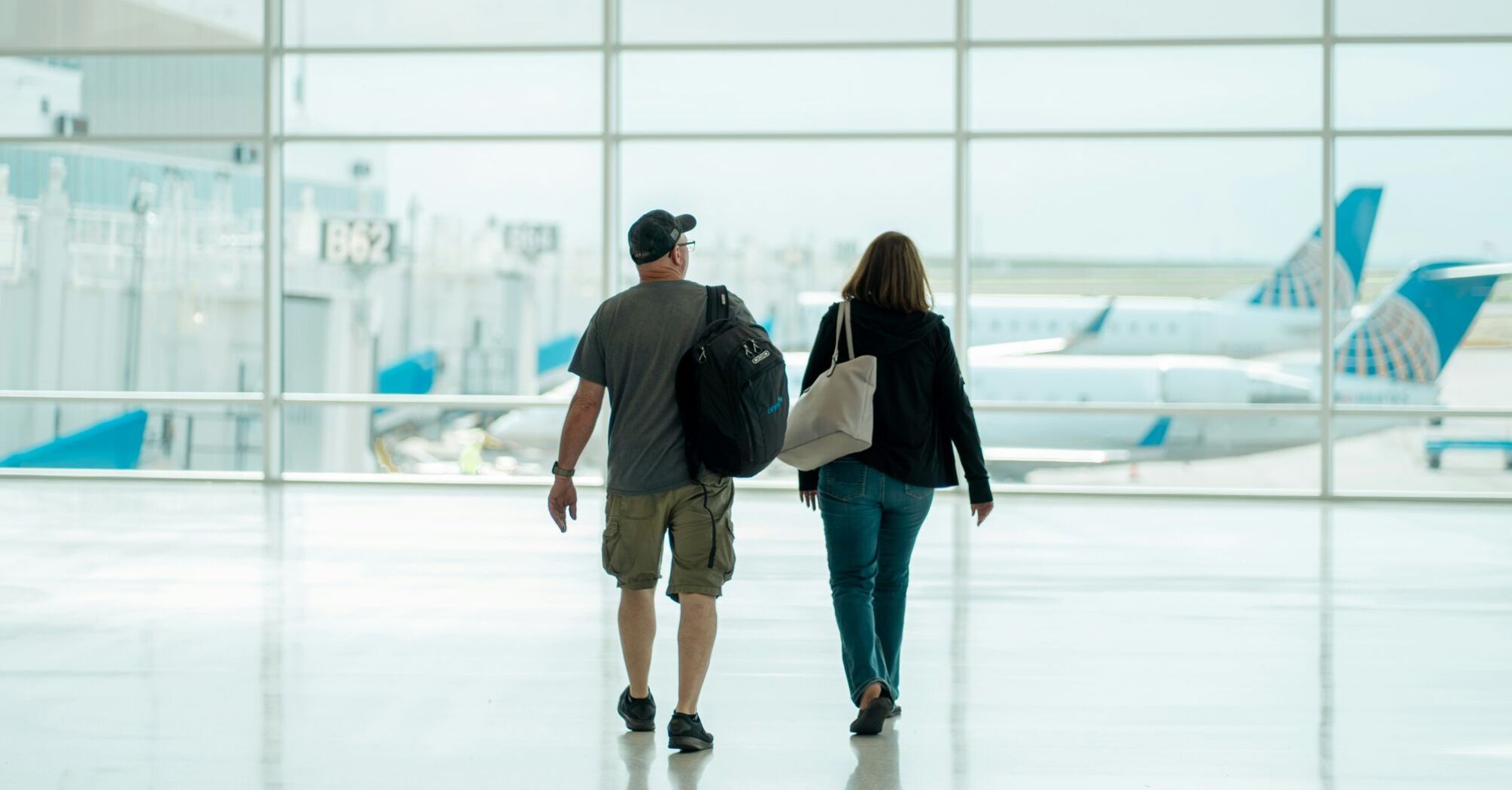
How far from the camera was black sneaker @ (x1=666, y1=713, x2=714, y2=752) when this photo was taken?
3.50m

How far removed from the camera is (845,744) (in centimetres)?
361

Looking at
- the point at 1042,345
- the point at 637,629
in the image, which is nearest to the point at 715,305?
the point at 637,629

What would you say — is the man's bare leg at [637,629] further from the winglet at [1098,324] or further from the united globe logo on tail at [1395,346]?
the winglet at [1098,324]

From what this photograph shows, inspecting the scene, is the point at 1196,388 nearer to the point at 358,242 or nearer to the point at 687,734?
the point at 358,242

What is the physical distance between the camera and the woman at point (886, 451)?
12.0 ft

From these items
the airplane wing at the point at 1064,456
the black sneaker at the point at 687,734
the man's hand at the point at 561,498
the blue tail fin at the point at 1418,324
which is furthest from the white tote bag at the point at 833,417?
the blue tail fin at the point at 1418,324

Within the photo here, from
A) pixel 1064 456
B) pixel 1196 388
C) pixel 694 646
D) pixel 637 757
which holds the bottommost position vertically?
pixel 637 757

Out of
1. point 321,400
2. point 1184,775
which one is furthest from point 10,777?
point 321,400

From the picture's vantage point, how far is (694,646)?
353 centimetres

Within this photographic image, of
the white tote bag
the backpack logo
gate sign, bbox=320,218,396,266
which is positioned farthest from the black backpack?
gate sign, bbox=320,218,396,266

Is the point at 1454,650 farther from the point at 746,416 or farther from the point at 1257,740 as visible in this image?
the point at 746,416

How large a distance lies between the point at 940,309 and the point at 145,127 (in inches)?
235

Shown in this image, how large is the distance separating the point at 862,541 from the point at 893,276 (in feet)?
2.15

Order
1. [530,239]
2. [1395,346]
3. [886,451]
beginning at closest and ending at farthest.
Answer: [886,451] < [1395,346] < [530,239]
